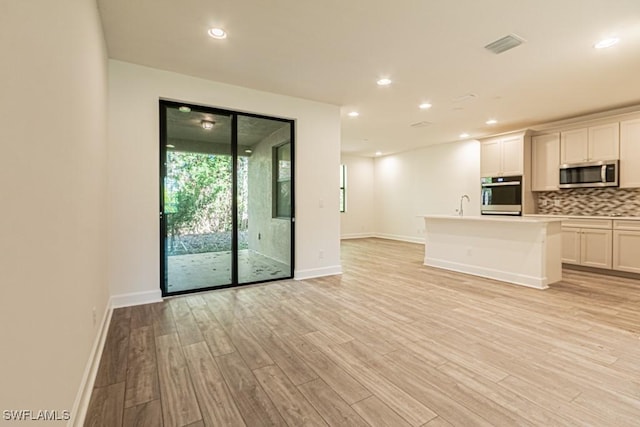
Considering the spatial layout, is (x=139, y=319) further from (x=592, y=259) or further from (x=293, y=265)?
(x=592, y=259)

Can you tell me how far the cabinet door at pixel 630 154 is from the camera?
15.2 feet

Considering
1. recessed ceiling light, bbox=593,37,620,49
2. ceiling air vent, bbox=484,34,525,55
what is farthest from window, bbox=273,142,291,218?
recessed ceiling light, bbox=593,37,620,49

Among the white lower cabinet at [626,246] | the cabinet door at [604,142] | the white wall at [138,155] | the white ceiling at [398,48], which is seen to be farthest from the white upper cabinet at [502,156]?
the white wall at [138,155]

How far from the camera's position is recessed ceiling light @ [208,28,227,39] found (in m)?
2.76

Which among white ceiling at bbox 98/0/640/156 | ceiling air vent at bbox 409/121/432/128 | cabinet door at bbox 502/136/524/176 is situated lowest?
cabinet door at bbox 502/136/524/176

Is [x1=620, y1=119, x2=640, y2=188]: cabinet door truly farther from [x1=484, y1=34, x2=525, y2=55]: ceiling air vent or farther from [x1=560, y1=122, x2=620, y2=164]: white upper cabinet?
[x1=484, y1=34, x2=525, y2=55]: ceiling air vent

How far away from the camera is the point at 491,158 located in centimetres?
640

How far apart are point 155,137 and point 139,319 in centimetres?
203

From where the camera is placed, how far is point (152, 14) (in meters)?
2.52

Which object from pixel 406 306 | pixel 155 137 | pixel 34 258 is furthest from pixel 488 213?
pixel 34 258

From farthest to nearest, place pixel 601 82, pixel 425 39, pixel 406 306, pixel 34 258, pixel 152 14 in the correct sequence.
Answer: pixel 601 82, pixel 406 306, pixel 425 39, pixel 152 14, pixel 34 258

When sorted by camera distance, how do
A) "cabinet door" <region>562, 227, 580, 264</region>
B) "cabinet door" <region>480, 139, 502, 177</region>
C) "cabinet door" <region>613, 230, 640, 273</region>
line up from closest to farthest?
"cabinet door" <region>613, 230, 640, 273</region> → "cabinet door" <region>562, 227, 580, 264</region> → "cabinet door" <region>480, 139, 502, 177</region>

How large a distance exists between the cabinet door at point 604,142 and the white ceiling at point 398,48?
363 mm

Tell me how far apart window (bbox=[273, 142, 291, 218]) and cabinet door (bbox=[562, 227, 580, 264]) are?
498 centimetres
